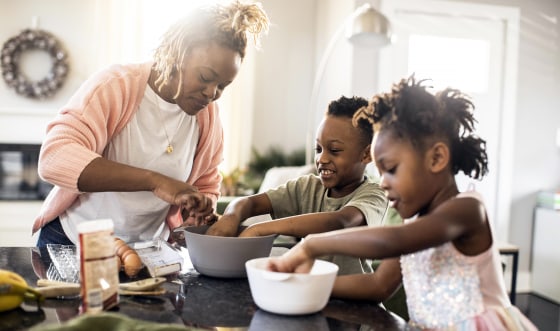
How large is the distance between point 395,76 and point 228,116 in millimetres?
1609

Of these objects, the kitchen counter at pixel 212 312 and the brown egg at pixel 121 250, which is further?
the brown egg at pixel 121 250

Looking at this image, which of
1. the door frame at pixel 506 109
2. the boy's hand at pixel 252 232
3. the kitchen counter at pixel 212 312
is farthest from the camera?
the door frame at pixel 506 109

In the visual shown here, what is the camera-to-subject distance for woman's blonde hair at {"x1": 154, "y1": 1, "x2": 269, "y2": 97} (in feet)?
3.93

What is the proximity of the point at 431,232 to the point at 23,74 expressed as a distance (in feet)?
15.4

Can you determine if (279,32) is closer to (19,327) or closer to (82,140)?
(82,140)

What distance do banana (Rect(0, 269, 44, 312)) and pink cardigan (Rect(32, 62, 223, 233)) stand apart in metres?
0.35

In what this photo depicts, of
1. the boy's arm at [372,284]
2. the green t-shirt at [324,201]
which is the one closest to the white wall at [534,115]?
the green t-shirt at [324,201]

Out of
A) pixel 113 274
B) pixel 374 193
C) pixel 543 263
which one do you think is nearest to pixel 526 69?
pixel 543 263

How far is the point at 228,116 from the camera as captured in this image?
16.0ft

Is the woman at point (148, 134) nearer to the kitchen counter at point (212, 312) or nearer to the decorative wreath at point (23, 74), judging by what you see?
the kitchen counter at point (212, 312)

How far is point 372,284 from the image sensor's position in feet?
3.26

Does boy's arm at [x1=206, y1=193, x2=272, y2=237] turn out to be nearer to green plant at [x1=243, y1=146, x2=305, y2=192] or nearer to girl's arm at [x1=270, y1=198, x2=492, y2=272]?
girl's arm at [x1=270, y1=198, x2=492, y2=272]

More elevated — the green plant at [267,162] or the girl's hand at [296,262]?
the girl's hand at [296,262]

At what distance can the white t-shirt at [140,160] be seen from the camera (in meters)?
1.32
